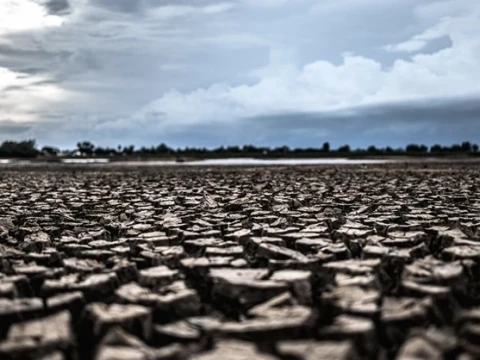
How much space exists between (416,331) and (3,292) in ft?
6.13

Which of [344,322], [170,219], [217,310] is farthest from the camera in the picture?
[170,219]

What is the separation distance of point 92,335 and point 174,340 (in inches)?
14.2

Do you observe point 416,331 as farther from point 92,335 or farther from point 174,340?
point 92,335

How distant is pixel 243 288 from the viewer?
8.96ft

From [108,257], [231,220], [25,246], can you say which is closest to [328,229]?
[231,220]

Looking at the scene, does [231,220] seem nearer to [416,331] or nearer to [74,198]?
[416,331]

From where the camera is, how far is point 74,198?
7887 millimetres

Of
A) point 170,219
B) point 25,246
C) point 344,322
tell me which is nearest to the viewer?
point 344,322

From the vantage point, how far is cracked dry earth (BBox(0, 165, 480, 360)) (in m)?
2.12

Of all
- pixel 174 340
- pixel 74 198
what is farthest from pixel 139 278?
pixel 74 198

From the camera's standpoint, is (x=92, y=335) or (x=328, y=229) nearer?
(x=92, y=335)

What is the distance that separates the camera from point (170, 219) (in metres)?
5.10

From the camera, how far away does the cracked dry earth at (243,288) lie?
6.95 ft

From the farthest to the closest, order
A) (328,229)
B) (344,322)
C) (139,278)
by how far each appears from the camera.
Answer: (328,229)
(139,278)
(344,322)
